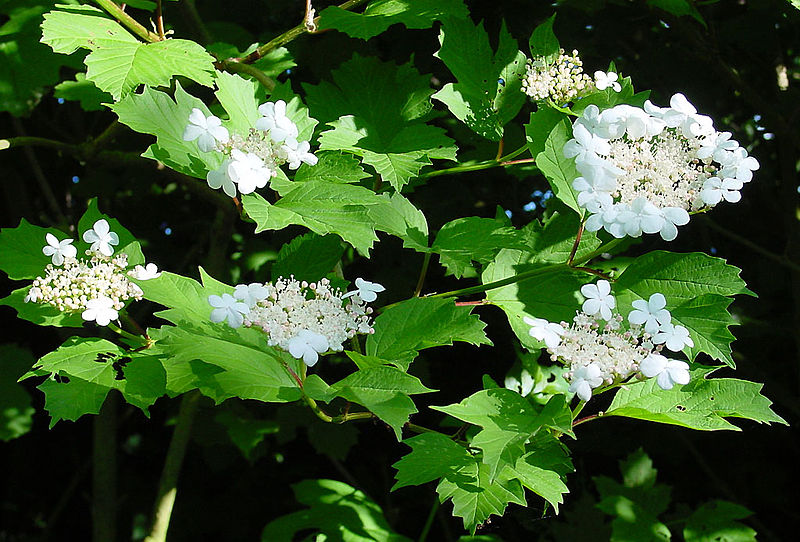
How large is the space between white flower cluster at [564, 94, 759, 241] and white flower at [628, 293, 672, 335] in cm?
11

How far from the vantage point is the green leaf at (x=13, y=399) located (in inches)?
90.5

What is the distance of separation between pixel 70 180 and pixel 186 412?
1.12m

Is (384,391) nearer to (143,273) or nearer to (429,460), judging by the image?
(429,460)

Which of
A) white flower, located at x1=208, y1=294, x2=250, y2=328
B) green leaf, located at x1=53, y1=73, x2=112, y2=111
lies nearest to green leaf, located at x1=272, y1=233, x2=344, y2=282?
white flower, located at x1=208, y1=294, x2=250, y2=328

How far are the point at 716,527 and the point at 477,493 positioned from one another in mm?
1130

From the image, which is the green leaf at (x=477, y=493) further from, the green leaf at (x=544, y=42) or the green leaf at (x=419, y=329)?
the green leaf at (x=544, y=42)

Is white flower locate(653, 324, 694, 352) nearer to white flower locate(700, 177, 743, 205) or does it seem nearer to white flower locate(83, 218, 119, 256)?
white flower locate(700, 177, 743, 205)

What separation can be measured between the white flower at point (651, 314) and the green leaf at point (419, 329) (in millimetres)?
234

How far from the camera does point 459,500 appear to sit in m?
1.25

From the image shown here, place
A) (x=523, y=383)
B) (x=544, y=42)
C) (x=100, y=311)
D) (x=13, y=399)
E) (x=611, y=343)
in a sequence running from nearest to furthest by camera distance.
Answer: (x=611, y=343) → (x=100, y=311) → (x=544, y=42) → (x=523, y=383) → (x=13, y=399)

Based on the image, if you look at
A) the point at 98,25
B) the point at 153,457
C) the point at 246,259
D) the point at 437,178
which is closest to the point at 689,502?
the point at 437,178

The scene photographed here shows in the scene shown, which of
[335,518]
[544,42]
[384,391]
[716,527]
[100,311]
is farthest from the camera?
[716,527]

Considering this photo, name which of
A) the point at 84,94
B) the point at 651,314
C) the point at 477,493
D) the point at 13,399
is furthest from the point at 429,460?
the point at 13,399

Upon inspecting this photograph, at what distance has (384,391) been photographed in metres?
1.12
